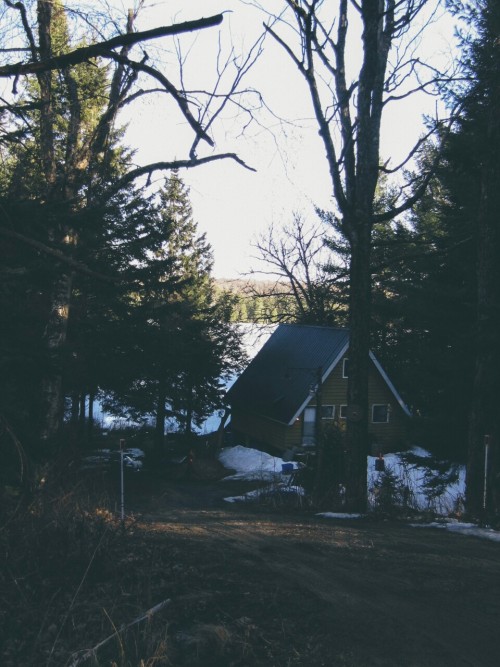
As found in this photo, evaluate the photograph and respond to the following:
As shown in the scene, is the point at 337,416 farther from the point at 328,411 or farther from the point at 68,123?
the point at 68,123

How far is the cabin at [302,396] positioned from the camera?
36.0 meters

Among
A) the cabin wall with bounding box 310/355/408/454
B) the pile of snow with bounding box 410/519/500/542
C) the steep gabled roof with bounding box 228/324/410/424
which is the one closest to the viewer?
the pile of snow with bounding box 410/519/500/542

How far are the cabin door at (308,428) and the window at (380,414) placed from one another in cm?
417

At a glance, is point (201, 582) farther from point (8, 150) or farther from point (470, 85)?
point (470, 85)

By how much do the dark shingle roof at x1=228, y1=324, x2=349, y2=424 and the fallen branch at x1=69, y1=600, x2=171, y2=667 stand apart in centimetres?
2818

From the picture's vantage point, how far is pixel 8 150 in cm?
835

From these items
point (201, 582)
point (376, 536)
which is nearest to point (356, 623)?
point (201, 582)

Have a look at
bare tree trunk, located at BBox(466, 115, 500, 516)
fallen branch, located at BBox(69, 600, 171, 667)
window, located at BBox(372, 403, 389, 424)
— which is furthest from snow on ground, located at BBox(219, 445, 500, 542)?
fallen branch, located at BBox(69, 600, 171, 667)

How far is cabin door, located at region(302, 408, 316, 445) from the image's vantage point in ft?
119

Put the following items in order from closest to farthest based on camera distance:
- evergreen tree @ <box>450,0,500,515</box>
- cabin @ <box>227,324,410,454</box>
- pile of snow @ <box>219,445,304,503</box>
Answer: evergreen tree @ <box>450,0,500,515</box>
pile of snow @ <box>219,445,304,503</box>
cabin @ <box>227,324,410,454</box>

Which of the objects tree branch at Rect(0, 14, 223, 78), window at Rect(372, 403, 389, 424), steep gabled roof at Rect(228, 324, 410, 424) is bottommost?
window at Rect(372, 403, 389, 424)

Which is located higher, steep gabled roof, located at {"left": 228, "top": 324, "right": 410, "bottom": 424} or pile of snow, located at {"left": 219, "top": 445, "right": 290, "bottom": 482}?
steep gabled roof, located at {"left": 228, "top": 324, "right": 410, "bottom": 424}

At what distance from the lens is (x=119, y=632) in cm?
405

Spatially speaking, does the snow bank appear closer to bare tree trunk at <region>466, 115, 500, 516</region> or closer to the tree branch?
bare tree trunk at <region>466, 115, 500, 516</region>
